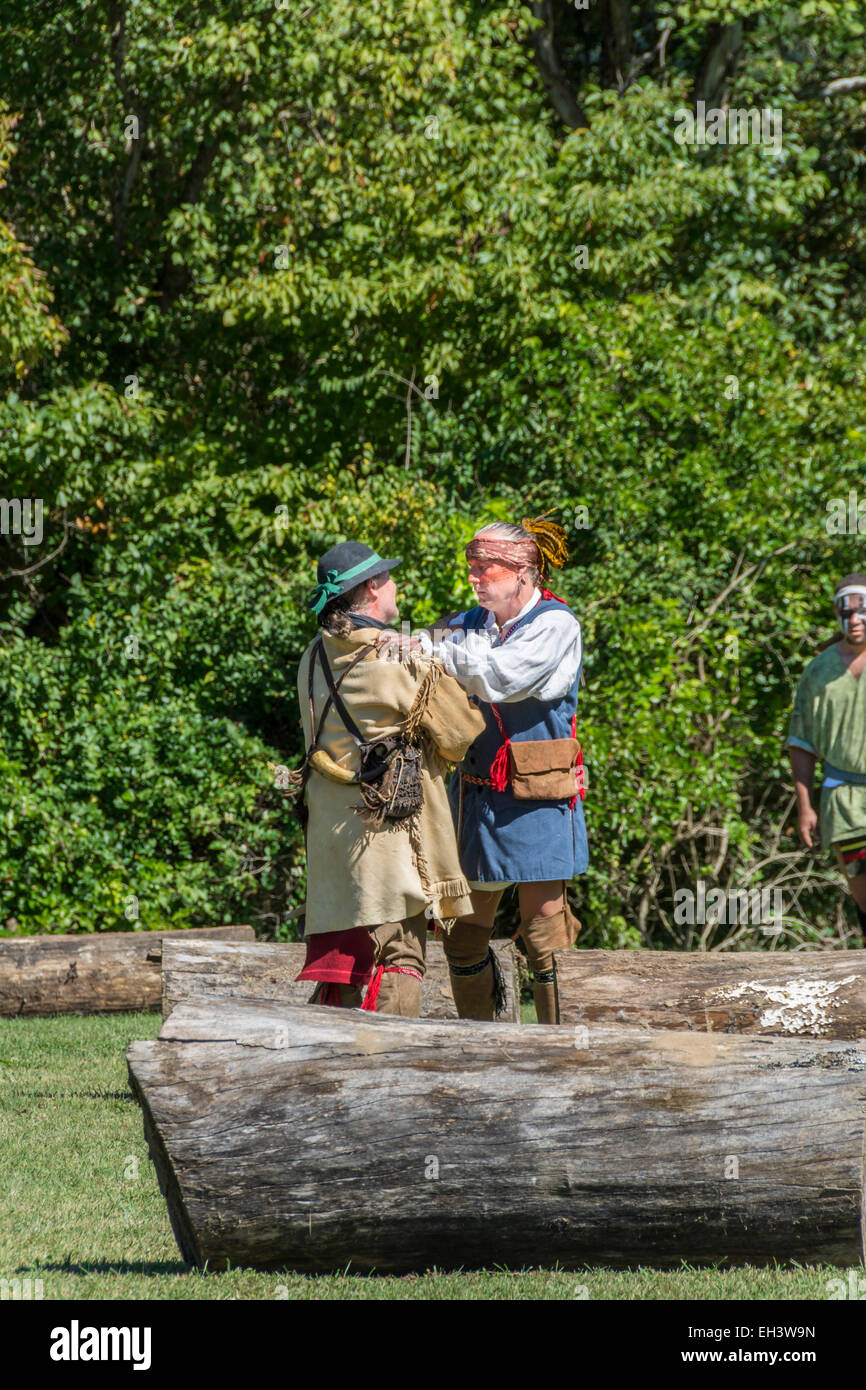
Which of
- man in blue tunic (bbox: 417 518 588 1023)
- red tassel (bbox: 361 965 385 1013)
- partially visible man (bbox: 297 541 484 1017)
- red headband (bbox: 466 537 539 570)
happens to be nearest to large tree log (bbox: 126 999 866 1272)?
red tassel (bbox: 361 965 385 1013)

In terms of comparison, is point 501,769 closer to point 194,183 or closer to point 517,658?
point 517,658

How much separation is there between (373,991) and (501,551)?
1658mm

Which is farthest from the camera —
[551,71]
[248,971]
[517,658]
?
[551,71]

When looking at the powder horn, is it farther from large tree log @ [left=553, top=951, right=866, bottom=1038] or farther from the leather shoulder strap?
large tree log @ [left=553, top=951, right=866, bottom=1038]

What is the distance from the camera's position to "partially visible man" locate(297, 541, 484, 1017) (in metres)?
4.55

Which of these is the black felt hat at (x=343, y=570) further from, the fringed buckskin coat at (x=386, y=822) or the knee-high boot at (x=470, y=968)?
the knee-high boot at (x=470, y=968)

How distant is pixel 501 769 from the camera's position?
17.2 ft

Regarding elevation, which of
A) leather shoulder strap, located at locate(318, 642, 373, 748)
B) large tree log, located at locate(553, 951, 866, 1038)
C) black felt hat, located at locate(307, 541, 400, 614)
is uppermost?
black felt hat, located at locate(307, 541, 400, 614)

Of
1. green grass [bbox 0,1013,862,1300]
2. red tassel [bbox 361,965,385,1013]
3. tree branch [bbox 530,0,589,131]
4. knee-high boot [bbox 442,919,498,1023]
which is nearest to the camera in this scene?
green grass [bbox 0,1013,862,1300]

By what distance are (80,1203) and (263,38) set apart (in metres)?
8.31

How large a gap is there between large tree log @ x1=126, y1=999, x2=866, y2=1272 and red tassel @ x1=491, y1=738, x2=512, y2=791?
1728 millimetres

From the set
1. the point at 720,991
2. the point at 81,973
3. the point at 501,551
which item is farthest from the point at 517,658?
the point at 81,973

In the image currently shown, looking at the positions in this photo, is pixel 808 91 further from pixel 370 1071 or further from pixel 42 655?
pixel 370 1071

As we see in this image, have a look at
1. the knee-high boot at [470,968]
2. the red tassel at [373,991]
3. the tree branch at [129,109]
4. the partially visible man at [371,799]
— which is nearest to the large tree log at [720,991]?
the knee-high boot at [470,968]
